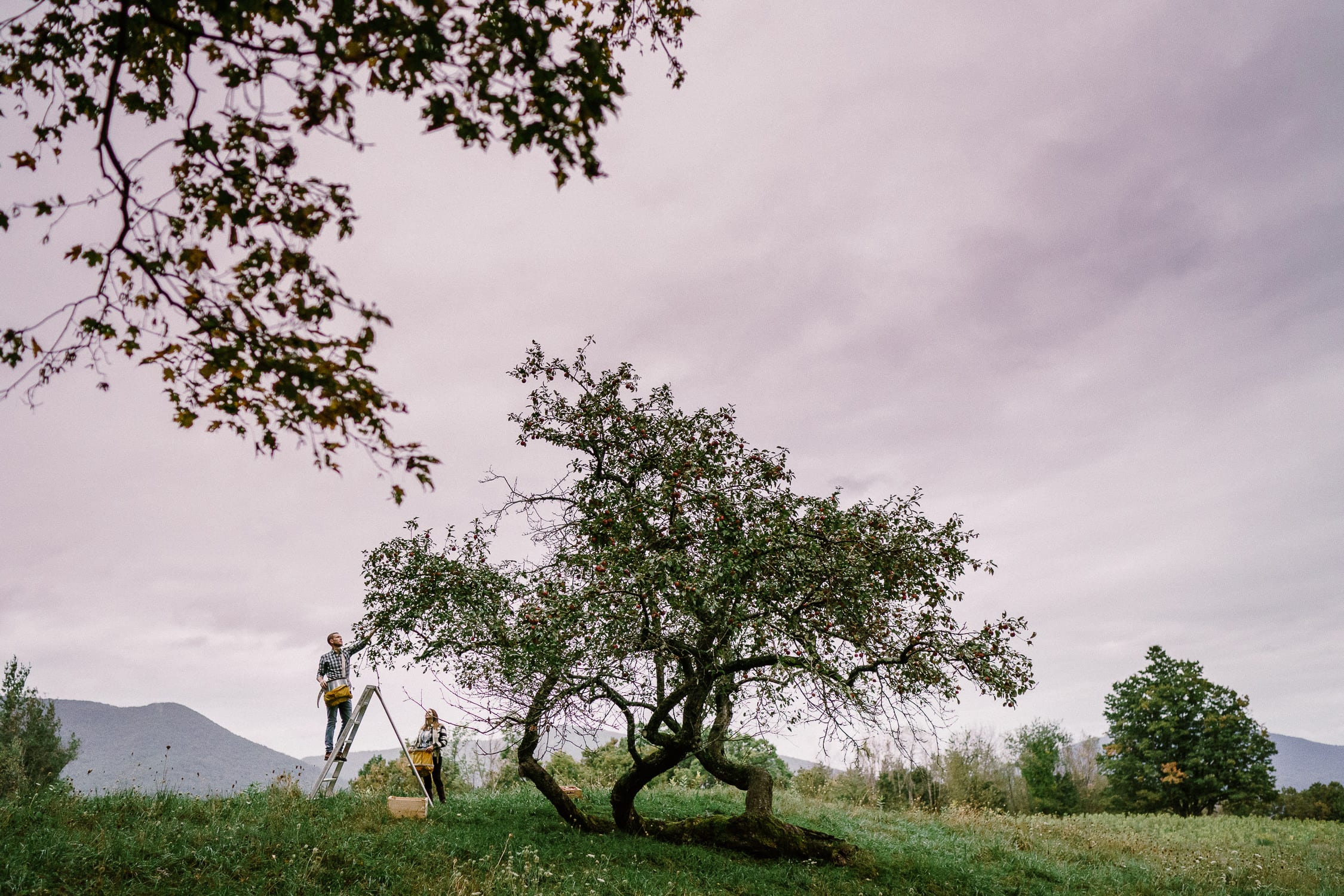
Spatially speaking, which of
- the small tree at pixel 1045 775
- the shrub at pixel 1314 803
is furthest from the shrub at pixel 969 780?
the shrub at pixel 1314 803

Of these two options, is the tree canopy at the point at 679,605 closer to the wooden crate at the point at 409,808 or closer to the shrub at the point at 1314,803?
the wooden crate at the point at 409,808

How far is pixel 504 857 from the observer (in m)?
9.43

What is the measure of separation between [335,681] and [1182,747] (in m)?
55.7

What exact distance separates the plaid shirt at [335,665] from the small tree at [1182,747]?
53.3m

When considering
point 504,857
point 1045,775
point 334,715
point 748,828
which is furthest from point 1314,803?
point 334,715

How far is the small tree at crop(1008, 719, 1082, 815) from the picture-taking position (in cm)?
4694

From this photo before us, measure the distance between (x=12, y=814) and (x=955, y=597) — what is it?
1271cm

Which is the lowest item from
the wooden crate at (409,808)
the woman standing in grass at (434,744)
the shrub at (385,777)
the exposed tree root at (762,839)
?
the shrub at (385,777)

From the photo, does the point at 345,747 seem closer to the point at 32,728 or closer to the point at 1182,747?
the point at 32,728

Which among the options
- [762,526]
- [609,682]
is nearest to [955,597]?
A: [762,526]

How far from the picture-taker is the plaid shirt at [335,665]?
13180 mm

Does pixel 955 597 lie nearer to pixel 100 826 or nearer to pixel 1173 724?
pixel 100 826

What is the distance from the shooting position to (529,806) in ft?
44.9

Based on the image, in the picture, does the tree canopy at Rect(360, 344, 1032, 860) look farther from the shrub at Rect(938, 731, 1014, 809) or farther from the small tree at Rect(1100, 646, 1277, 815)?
the small tree at Rect(1100, 646, 1277, 815)
